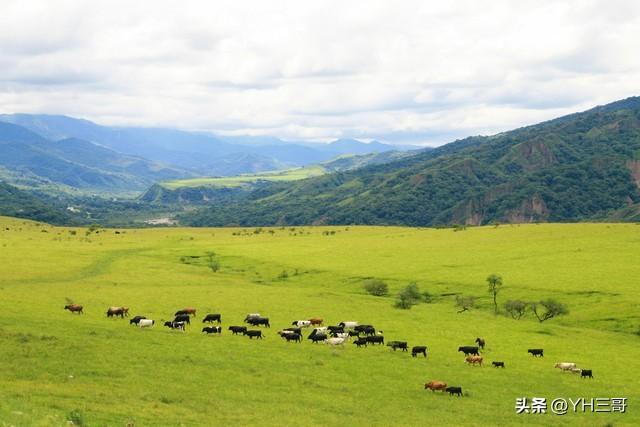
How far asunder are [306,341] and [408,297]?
98.4ft

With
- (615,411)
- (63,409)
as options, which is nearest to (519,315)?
(615,411)

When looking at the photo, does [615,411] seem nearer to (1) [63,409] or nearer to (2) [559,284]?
(1) [63,409]

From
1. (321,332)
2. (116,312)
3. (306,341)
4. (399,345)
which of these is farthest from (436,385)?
(116,312)

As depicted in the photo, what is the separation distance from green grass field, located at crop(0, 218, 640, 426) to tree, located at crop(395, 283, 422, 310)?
4.82 feet

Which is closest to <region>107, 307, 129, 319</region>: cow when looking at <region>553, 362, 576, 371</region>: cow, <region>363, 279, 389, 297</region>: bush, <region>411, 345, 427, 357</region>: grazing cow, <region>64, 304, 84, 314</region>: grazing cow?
<region>64, 304, 84, 314</region>: grazing cow

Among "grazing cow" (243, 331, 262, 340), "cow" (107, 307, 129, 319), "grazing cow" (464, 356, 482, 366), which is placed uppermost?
"cow" (107, 307, 129, 319)

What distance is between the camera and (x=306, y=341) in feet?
165

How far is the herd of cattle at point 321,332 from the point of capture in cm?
4618

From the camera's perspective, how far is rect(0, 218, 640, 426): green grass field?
31734 mm

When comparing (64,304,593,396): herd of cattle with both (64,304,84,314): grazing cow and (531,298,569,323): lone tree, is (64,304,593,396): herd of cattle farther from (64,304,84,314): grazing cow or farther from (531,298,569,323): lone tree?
(531,298,569,323): lone tree

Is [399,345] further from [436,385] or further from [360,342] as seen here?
[436,385]

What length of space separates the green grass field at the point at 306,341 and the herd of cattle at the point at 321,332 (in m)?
0.94

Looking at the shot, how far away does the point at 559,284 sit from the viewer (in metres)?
82.1

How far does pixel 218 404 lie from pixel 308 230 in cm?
15309
